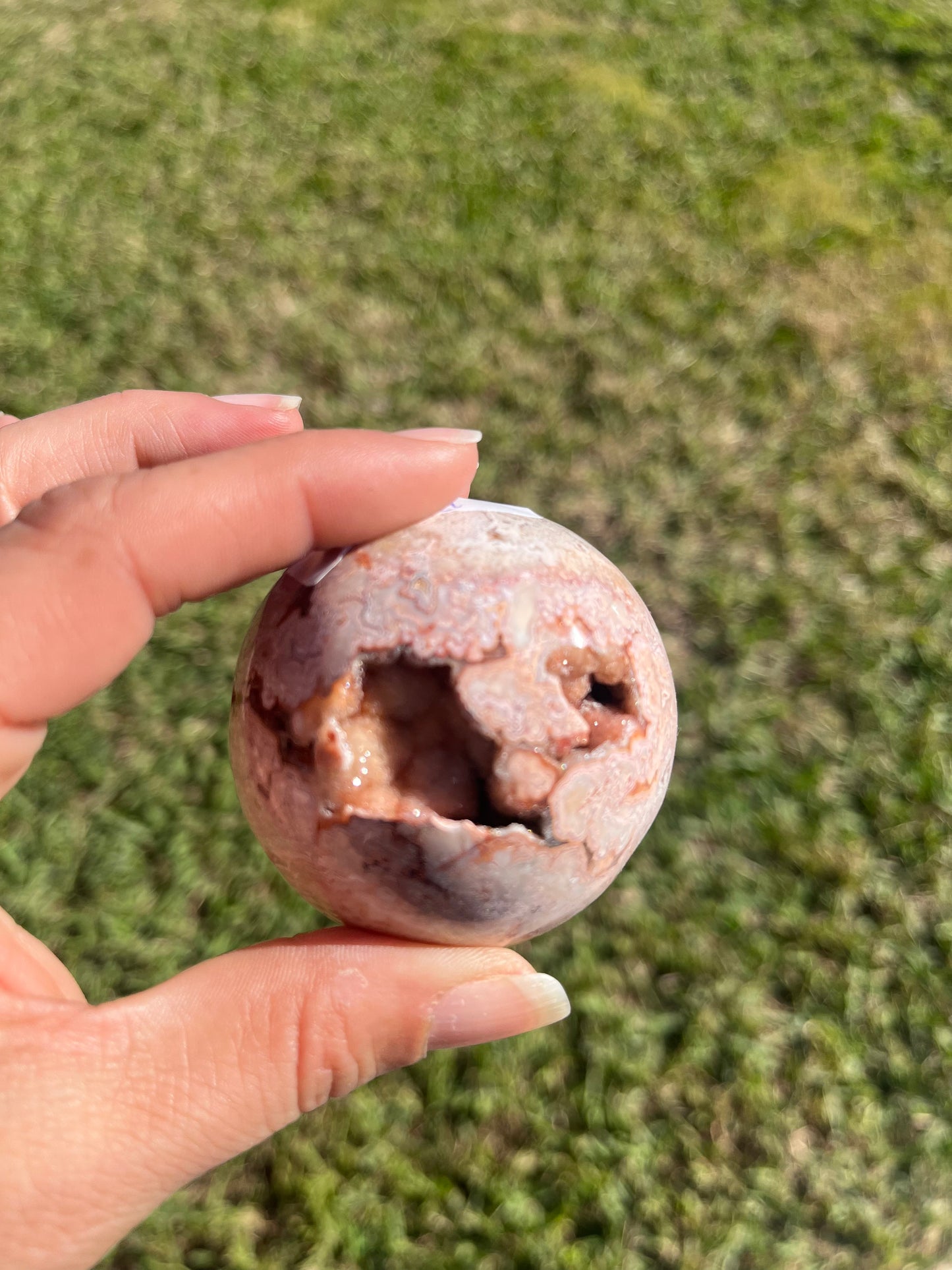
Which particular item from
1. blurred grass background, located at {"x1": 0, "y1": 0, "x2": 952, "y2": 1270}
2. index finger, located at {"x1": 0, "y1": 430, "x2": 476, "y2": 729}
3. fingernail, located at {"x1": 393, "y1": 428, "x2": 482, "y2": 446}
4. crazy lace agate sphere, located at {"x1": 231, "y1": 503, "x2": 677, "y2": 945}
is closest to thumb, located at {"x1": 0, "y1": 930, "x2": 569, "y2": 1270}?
crazy lace agate sphere, located at {"x1": 231, "y1": 503, "x2": 677, "y2": 945}

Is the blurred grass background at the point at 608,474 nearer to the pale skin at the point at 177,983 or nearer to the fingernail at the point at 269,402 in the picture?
the pale skin at the point at 177,983

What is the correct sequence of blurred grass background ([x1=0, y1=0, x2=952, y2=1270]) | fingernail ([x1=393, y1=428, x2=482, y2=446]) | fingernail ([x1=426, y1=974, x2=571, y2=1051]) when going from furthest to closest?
blurred grass background ([x1=0, y1=0, x2=952, y2=1270]) < fingernail ([x1=393, y1=428, x2=482, y2=446]) < fingernail ([x1=426, y1=974, x2=571, y2=1051])

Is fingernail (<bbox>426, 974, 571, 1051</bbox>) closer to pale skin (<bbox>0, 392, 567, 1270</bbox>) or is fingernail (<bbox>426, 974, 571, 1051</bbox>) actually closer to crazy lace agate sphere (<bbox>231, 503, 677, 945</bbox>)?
pale skin (<bbox>0, 392, 567, 1270</bbox>)

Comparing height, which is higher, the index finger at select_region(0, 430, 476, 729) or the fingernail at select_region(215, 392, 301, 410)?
the index finger at select_region(0, 430, 476, 729)

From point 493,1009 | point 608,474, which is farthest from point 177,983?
point 608,474

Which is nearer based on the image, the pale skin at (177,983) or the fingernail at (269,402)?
the pale skin at (177,983)

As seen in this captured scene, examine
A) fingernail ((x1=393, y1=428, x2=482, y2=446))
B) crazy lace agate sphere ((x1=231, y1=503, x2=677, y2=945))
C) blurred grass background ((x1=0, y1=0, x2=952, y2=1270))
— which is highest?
fingernail ((x1=393, y1=428, x2=482, y2=446))

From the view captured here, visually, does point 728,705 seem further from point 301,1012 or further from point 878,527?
point 301,1012

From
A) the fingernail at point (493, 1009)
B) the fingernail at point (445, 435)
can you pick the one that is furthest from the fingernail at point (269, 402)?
the fingernail at point (493, 1009)
